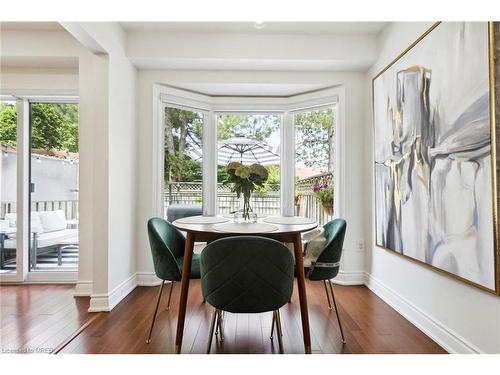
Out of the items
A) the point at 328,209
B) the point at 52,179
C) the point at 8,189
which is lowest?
the point at 328,209

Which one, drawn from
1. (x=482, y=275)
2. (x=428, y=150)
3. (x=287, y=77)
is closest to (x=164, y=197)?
(x=287, y=77)

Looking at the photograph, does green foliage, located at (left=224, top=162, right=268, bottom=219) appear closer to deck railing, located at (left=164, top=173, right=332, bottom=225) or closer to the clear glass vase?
the clear glass vase

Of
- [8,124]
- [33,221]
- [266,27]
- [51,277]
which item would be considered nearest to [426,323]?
[266,27]

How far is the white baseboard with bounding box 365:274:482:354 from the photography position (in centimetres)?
183

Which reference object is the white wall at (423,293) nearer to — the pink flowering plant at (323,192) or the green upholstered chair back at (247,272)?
the pink flowering plant at (323,192)

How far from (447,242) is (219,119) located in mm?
2830

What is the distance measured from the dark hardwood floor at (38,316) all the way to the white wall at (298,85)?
884 millimetres

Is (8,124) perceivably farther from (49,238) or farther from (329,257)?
(329,257)

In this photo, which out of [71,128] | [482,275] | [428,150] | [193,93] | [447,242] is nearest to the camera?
[482,275]

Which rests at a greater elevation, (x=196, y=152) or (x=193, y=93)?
(x=193, y=93)

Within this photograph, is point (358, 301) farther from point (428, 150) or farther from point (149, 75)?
point (149, 75)

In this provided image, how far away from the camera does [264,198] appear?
3.83m

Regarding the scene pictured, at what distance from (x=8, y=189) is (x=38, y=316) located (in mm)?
1653

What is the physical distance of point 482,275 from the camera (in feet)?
5.37
